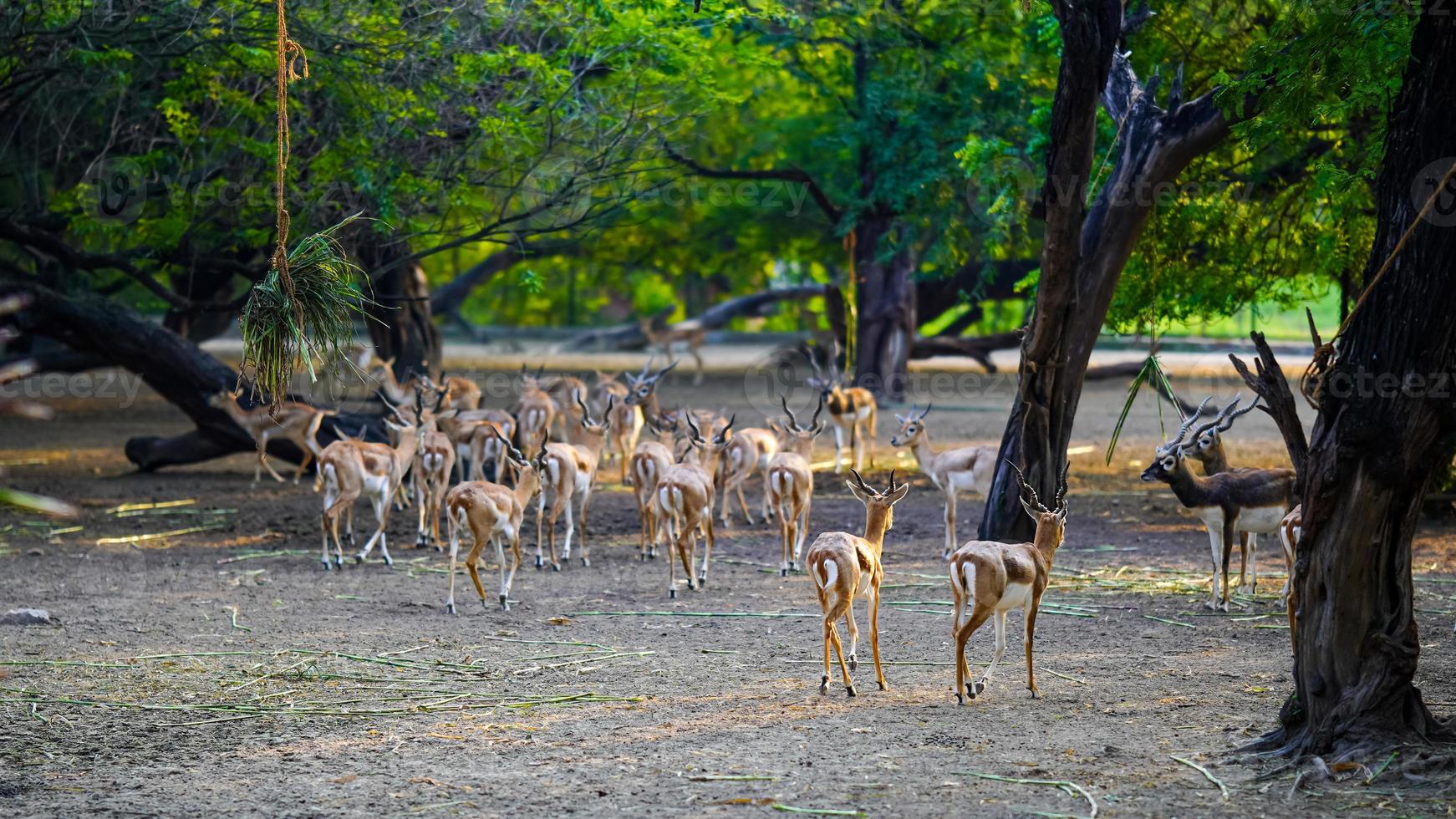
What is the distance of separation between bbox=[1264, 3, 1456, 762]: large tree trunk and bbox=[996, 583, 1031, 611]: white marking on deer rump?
1.56 m

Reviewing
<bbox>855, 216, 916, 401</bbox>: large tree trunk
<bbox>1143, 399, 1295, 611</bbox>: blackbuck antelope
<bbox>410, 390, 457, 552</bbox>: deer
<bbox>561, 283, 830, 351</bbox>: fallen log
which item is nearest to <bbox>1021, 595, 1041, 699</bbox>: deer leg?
<bbox>1143, 399, 1295, 611</bbox>: blackbuck antelope

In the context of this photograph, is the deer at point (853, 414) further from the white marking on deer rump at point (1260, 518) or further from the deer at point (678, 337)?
the deer at point (678, 337)

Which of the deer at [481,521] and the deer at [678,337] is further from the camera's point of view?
the deer at [678,337]

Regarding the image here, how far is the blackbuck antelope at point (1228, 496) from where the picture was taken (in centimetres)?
1066

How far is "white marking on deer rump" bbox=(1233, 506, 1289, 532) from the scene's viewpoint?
10.7 metres

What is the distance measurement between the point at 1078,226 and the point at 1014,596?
381 cm

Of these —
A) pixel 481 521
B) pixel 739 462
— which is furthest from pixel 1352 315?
pixel 739 462

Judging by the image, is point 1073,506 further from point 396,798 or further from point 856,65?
point 396,798

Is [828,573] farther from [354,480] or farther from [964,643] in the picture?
[354,480]

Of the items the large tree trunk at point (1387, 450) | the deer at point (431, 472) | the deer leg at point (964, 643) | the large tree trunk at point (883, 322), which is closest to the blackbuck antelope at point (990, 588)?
the deer leg at point (964, 643)

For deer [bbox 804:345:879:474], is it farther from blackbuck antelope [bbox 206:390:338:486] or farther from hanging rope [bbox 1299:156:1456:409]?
hanging rope [bbox 1299:156:1456:409]

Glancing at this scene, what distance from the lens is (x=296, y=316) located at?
280 inches

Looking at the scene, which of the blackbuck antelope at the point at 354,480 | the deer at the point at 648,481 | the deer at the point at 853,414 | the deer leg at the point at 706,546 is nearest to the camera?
the deer leg at the point at 706,546

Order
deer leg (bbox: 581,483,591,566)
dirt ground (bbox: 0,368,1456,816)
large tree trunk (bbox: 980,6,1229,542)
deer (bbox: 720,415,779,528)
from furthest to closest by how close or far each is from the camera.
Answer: deer (bbox: 720,415,779,528) < deer leg (bbox: 581,483,591,566) < large tree trunk (bbox: 980,6,1229,542) < dirt ground (bbox: 0,368,1456,816)
